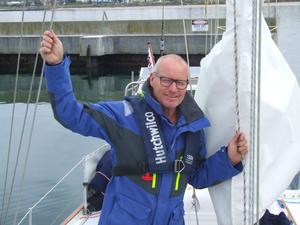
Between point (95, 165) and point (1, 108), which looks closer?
point (95, 165)

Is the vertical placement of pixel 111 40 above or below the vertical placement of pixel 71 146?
above

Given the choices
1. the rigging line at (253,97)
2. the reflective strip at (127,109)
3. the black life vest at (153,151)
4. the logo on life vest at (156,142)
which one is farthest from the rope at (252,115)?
the reflective strip at (127,109)

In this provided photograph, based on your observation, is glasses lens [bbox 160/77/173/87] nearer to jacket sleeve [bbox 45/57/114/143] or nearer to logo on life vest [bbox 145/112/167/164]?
logo on life vest [bbox 145/112/167/164]

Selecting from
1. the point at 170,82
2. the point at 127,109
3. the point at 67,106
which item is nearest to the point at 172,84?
the point at 170,82

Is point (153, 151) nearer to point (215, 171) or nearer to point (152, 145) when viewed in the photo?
point (152, 145)

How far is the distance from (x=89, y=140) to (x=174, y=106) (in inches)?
374

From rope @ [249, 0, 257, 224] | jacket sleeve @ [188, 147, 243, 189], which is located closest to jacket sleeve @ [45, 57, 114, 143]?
jacket sleeve @ [188, 147, 243, 189]

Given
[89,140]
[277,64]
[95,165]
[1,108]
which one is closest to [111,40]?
Answer: [1,108]

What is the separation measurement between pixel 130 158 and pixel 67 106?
0.40 meters

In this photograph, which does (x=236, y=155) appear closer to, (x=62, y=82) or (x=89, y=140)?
(x=62, y=82)

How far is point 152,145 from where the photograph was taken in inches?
89.0

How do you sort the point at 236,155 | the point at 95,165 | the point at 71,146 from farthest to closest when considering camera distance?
1. the point at 71,146
2. the point at 95,165
3. the point at 236,155

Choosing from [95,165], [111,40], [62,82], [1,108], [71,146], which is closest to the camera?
[62,82]

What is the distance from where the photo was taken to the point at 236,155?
2262mm
